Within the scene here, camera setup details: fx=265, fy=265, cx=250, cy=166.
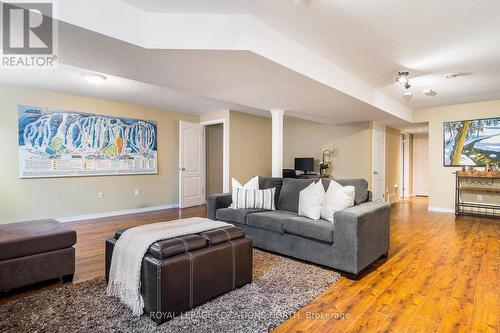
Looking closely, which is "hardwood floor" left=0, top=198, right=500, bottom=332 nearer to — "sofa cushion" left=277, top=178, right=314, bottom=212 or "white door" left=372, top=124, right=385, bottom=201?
"sofa cushion" left=277, top=178, right=314, bottom=212

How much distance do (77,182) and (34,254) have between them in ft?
9.65

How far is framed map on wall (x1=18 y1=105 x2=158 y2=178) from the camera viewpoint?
4355 millimetres

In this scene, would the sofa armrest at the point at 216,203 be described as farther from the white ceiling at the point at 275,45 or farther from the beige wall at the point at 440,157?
the beige wall at the point at 440,157

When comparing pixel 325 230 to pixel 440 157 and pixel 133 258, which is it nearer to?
pixel 133 258

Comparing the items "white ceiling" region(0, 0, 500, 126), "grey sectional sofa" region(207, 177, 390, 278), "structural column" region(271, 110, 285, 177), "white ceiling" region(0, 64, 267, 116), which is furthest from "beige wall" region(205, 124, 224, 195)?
"grey sectional sofa" region(207, 177, 390, 278)

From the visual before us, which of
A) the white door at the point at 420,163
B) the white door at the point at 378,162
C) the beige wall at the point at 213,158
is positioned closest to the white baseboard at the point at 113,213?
the beige wall at the point at 213,158

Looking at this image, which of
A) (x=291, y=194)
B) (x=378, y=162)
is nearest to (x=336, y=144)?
(x=378, y=162)

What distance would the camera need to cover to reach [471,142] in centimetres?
Answer: 554

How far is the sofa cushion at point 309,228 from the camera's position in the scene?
8.66ft

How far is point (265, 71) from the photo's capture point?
9.30 feet

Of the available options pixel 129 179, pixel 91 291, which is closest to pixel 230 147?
pixel 129 179

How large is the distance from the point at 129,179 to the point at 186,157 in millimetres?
1334

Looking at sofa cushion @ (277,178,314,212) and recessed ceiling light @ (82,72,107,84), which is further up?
recessed ceiling light @ (82,72,107,84)

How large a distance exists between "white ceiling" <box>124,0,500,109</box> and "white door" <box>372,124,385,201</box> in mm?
2596
